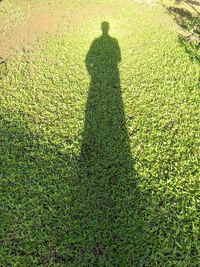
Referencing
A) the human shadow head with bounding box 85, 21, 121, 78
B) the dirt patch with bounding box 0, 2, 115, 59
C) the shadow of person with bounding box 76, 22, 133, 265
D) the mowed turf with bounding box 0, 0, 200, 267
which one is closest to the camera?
the mowed turf with bounding box 0, 0, 200, 267

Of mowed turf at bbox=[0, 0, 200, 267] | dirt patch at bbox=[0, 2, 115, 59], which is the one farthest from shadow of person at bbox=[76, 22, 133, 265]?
dirt patch at bbox=[0, 2, 115, 59]

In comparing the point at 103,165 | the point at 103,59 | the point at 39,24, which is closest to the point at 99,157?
the point at 103,165

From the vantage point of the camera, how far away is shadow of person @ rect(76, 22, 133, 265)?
371 cm

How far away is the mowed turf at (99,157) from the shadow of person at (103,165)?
0.02 m

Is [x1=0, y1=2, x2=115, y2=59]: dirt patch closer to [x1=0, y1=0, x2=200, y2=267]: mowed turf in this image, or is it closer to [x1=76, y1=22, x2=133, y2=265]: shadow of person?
[x1=0, y1=0, x2=200, y2=267]: mowed turf

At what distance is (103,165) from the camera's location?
4.67m

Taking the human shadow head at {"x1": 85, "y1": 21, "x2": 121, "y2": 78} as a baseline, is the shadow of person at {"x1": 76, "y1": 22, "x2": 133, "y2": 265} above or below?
below

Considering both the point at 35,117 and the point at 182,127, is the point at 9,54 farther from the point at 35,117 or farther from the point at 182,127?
the point at 182,127

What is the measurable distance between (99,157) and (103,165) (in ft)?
0.70

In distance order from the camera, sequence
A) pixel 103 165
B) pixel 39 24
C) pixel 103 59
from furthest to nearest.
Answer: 1. pixel 39 24
2. pixel 103 59
3. pixel 103 165

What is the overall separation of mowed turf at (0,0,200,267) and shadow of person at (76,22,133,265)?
18mm

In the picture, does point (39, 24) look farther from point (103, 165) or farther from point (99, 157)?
point (103, 165)

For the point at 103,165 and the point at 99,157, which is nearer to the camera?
the point at 103,165

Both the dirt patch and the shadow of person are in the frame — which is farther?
the dirt patch
